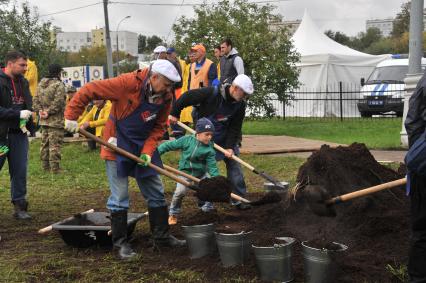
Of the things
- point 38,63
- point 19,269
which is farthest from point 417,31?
point 38,63

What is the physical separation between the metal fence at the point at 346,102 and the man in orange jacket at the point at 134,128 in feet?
42.8

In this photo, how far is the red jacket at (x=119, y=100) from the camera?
4.75m

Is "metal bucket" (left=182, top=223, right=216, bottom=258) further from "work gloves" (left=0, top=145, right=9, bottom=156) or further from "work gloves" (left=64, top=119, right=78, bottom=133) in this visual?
"work gloves" (left=0, top=145, right=9, bottom=156)

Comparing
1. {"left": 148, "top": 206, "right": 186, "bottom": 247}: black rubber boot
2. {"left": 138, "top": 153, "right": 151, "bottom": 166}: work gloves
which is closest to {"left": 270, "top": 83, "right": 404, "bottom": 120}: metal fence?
{"left": 148, "top": 206, "right": 186, "bottom": 247}: black rubber boot

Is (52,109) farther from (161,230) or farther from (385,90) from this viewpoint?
(385,90)

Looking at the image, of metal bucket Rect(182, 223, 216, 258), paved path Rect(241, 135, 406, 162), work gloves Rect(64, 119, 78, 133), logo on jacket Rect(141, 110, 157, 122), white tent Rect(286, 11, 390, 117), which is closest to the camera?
work gloves Rect(64, 119, 78, 133)

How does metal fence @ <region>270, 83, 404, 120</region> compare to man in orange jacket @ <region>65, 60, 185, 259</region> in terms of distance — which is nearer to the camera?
man in orange jacket @ <region>65, 60, 185, 259</region>

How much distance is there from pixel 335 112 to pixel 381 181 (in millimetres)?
16874

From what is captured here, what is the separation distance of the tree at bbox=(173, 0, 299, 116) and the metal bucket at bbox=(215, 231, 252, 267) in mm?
11265

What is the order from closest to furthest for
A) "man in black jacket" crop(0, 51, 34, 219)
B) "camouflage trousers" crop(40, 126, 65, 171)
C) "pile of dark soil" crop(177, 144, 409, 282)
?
"pile of dark soil" crop(177, 144, 409, 282)
"man in black jacket" crop(0, 51, 34, 219)
"camouflage trousers" crop(40, 126, 65, 171)

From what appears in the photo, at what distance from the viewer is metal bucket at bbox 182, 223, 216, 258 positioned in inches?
191

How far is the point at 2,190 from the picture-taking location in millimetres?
8875

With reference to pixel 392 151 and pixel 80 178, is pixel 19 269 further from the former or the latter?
pixel 392 151

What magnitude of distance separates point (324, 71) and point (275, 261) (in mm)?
19017
